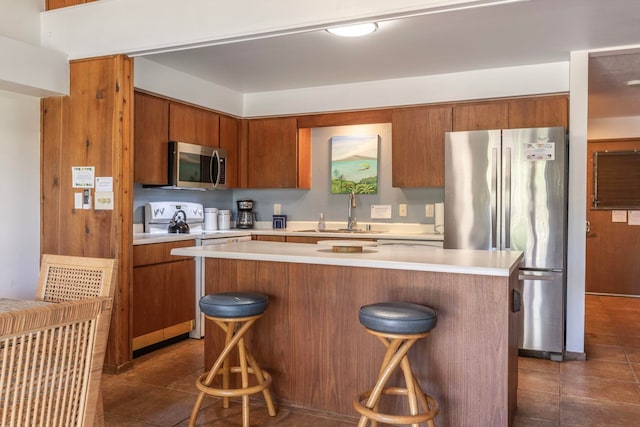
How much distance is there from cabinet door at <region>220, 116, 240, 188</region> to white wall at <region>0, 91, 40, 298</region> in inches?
71.0

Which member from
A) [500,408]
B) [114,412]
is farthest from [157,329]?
[500,408]

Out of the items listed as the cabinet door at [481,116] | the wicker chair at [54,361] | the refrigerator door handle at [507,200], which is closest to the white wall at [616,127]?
the cabinet door at [481,116]

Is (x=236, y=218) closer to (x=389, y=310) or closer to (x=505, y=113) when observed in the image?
(x=505, y=113)

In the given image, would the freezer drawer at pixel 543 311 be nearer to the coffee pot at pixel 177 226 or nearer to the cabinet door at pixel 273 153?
the cabinet door at pixel 273 153

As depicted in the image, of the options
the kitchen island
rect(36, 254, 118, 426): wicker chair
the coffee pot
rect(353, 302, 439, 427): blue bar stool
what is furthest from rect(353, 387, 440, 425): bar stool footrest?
the coffee pot

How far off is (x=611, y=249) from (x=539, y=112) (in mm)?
3450

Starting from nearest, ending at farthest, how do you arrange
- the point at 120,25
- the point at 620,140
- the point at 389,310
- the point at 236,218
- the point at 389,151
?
1. the point at 389,310
2. the point at 120,25
3. the point at 389,151
4. the point at 236,218
5. the point at 620,140

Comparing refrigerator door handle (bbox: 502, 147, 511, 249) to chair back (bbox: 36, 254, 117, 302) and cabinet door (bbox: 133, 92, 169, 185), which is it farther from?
chair back (bbox: 36, 254, 117, 302)

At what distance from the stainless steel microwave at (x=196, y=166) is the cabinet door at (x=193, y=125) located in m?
0.09

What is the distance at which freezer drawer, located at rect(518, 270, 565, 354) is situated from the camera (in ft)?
12.1

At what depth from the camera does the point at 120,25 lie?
3236mm

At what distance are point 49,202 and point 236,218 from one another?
7.73 feet

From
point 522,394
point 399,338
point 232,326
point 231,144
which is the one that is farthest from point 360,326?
point 231,144

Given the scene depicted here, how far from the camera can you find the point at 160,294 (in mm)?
3805
